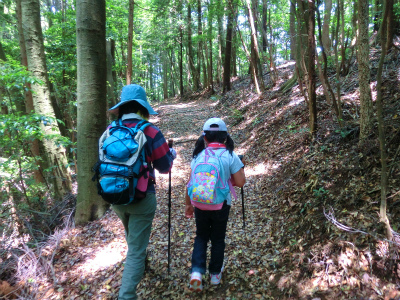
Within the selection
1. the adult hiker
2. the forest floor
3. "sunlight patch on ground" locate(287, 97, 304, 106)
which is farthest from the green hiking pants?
"sunlight patch on ground" locate(287, 97, 304, 106)

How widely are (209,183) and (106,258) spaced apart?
253cm

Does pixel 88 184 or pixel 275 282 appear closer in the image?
pixel 275 282

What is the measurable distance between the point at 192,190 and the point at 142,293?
1632mm

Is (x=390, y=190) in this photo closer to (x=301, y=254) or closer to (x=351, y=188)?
(x=351, y=188)

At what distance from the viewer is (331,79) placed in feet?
26.8

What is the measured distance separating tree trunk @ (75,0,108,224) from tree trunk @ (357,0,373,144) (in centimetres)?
453

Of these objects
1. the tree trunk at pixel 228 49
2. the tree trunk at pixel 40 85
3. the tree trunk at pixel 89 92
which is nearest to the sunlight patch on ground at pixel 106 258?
the tree trunk at pixel 89 92

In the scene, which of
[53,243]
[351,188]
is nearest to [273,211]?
[351,188]

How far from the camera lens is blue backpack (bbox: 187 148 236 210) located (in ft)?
8.51

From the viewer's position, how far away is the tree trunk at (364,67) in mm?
3820

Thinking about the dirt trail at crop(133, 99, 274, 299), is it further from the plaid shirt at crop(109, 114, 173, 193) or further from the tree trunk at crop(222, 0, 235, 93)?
the tree trunk at crop(222, 0, 235, 93)

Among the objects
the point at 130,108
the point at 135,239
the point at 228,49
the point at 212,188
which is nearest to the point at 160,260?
the point at 135,239

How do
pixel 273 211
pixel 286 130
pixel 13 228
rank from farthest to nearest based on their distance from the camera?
1. pixel 286 130
2. pixel 13 228
3. pixel 273 211

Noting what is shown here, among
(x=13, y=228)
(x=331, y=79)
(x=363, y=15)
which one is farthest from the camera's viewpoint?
(x=331, y=79)
